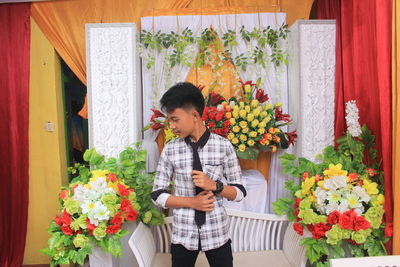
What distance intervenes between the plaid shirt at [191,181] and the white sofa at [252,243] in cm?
59

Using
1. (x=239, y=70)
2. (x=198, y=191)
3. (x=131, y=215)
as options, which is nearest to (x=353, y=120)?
(x=198, y=191)

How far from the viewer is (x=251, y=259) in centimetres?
219

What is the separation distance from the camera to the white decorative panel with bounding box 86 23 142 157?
2.35 m

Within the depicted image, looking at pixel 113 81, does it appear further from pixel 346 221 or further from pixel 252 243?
pixel 346 221

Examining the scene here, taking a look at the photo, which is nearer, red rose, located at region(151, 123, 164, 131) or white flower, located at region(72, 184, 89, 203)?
white flower, located at region(72, 184, 89, 203)

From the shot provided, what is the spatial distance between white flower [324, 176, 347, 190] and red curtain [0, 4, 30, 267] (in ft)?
8.67

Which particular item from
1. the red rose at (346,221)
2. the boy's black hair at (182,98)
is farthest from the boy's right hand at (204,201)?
the red rose at (346,221)

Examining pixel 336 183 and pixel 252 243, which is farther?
pixel 252 243

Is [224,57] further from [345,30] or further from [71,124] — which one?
[71,124]

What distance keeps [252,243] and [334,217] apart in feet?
2.67

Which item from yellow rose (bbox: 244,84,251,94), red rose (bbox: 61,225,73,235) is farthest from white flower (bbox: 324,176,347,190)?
red rose (bbox: 61,225,73,235)

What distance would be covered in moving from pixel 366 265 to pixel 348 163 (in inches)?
29.4

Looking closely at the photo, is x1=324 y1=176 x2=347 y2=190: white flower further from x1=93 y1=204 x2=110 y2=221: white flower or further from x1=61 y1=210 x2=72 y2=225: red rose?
x1=61 y1=210 x2=72 y2=225: red rose

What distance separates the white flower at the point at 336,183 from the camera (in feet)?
5.70
